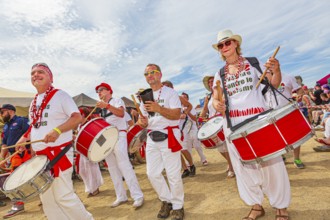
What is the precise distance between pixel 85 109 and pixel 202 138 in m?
3.00

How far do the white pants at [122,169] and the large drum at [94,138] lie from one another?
1.97ft

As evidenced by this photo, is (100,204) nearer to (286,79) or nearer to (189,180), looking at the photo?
(189,180)

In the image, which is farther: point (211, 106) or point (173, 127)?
point (211, 106)

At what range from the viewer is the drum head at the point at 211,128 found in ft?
14.7

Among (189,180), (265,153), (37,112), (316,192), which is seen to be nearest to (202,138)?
(189,180)

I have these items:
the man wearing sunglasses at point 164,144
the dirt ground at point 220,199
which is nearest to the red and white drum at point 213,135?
the dirt ground at point 220,199

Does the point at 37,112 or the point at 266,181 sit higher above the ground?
the point at 37,112

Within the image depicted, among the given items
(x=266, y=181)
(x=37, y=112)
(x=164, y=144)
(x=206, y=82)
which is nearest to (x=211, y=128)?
(x=206, y=82)

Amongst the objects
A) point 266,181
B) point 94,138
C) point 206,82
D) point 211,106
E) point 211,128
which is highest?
point 206,82

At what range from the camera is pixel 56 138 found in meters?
2.69

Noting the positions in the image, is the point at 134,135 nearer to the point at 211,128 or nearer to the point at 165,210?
the point at 211,128

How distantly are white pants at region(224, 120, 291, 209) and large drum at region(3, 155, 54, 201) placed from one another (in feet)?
6.87

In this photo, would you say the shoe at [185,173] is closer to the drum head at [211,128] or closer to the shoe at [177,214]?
the drum head at [211,128]

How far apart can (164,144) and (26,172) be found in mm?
1713
